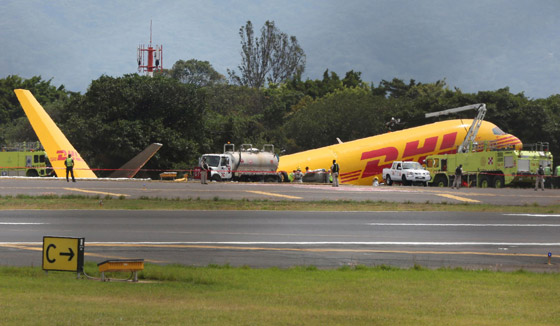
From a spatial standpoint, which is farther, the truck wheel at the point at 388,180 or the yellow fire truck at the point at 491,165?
the truck wheel at the point at 388,180

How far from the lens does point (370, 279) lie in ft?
43.8

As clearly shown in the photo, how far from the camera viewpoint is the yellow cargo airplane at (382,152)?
2464 inches

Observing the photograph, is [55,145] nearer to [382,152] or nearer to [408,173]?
[408,173]

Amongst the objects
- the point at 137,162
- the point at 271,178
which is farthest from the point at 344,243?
the point at 271,178

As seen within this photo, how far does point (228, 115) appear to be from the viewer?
100250 mm

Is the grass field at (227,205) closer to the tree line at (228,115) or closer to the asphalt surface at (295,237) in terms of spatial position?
the asphalt surface at (295,237)

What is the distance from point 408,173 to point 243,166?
1330 cm

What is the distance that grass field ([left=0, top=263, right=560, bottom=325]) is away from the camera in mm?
9531

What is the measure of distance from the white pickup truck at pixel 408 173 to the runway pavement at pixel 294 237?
25.9m

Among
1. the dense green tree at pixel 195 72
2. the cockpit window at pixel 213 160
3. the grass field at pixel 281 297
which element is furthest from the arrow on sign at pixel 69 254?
the dense green tree at pixel 195 72

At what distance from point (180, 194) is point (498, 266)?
23.9m

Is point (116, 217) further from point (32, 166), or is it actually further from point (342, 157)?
point (32, 166)

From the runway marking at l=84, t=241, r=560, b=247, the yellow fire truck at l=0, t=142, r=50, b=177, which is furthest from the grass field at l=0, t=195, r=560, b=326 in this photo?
the yellow fire truck at l=0, t=142, r=50, b=177

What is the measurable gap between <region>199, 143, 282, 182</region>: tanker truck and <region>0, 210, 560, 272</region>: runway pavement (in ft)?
94.8
